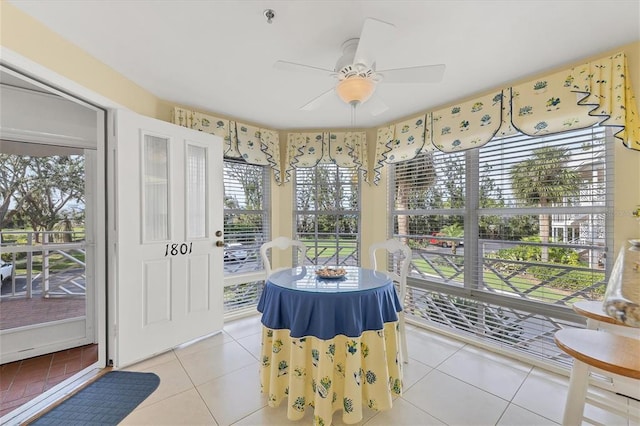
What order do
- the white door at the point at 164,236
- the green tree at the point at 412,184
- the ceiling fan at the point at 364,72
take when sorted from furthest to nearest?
the green tree at the point at 412,184 < the white door at the point at 164,236 < the ceiling fan at the point at 364,72

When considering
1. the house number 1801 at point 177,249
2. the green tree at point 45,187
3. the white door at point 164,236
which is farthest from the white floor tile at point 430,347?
the green tree at point 45,187

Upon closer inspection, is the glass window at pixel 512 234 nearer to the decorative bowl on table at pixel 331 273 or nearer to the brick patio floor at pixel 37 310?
the decorative bowl on table at pixel 331 273

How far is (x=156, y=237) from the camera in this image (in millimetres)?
2443

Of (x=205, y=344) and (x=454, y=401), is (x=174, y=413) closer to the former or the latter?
(x=205, y=344)

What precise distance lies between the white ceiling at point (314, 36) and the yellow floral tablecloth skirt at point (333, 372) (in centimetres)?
172

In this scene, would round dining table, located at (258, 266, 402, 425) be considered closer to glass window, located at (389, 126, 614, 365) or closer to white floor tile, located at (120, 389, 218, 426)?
white floor tile, located at (120, 389, 218, 426)

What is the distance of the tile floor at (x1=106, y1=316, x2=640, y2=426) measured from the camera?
169 cm

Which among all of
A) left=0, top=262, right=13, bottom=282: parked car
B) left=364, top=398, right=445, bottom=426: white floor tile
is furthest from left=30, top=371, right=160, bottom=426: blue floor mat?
left=364, top=398, right=445, bottom=426: white floor tile

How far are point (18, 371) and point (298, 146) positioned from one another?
3.25m

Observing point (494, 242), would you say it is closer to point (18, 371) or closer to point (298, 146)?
point (298, 146)

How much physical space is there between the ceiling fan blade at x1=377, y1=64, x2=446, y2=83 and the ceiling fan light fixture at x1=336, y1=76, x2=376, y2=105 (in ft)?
0.30

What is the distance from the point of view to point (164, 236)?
8.16ft

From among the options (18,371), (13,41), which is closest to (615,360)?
(13,41)

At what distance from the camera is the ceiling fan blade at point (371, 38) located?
1.29 meters
